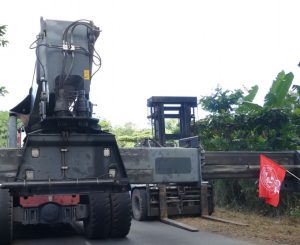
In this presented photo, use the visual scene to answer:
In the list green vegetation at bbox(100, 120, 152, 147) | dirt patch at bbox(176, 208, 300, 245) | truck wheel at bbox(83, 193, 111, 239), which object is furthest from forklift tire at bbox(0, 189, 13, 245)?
dirt patch at bbox(176, 208, 300, 245)

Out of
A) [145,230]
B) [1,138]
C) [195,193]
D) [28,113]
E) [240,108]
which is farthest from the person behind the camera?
[1,138]

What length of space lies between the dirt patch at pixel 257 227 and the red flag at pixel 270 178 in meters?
0.72

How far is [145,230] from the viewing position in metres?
11.2

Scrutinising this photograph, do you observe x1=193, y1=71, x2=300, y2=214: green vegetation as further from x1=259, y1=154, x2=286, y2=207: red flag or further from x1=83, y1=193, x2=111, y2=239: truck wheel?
x1=83, y1=193, x2=111, y2=239: truck wheel

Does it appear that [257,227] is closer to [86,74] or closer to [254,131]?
[254,131]

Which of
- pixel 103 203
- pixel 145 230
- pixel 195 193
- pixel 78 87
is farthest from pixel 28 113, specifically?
A: pixel 195 193

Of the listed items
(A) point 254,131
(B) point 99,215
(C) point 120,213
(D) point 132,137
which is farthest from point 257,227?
(D) point 132,137

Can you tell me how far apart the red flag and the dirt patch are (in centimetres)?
72

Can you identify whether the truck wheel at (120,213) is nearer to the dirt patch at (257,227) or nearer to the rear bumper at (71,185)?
the rear bumper at (71,185)

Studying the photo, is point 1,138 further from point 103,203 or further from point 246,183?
point 103,203

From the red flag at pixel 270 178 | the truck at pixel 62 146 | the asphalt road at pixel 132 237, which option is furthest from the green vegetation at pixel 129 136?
the red flag at pixel 270 178

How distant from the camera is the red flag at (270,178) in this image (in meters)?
9.77

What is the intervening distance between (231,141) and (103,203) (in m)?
7.40

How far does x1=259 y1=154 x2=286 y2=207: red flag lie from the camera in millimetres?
9766
